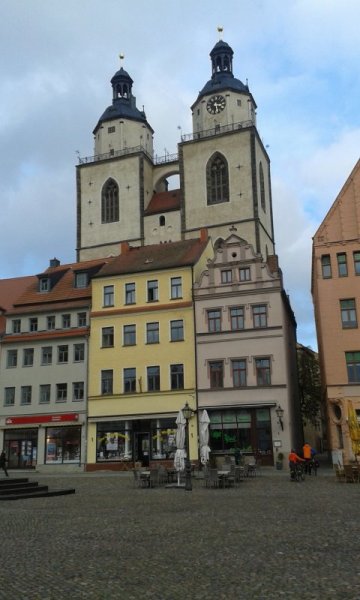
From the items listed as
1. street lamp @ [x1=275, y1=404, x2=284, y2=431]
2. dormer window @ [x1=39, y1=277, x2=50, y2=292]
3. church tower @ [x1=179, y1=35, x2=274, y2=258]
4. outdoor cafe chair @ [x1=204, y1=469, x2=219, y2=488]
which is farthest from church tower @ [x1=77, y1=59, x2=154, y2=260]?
outdoor cafe chair @ [x1=204, y1=469, x2=219, y2=488]

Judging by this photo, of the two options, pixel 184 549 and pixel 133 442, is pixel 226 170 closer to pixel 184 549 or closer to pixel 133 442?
pixel 133 442

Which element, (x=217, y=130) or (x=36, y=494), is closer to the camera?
(x=36, y=494)

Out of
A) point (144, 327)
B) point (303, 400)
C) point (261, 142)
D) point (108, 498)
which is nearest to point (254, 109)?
point (261, 142)

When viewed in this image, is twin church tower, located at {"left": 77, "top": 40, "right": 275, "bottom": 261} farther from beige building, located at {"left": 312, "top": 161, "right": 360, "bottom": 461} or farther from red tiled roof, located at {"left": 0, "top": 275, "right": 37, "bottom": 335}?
beige building, located at {"left": 312, "top": 161, "right": 360, "bottom": 461}

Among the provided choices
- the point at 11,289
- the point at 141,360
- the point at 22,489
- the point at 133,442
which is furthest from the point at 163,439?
→ the point at 11,289

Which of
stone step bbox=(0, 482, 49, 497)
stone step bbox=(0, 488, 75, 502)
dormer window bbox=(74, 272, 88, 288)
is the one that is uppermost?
dormer window bbox=(74, 272, 88, 288)

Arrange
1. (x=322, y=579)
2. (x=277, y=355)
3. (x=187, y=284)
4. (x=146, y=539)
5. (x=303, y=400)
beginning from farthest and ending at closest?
(x=303, y=400) → (x=187, y=284) → (x=277, y=355) → (x=146, y=539) → (x=322, y=579)

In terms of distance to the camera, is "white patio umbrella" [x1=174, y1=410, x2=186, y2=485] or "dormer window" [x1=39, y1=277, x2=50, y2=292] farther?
"dormer window" [x1=39, y1=277, x2=50, y2=292]

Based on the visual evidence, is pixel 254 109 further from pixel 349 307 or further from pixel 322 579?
pixel 322 579

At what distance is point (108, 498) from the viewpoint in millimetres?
21359

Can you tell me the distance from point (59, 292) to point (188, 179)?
28024mm

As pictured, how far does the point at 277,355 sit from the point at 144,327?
9090 mm

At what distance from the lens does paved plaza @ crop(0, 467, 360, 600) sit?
26.9 feet

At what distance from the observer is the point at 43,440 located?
43062 millimetres
